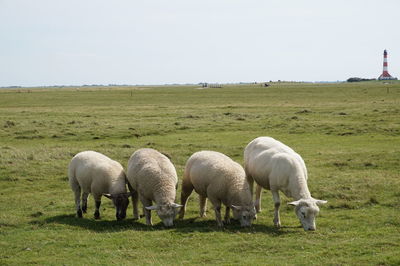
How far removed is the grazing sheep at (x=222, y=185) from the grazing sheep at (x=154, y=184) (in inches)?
27.7

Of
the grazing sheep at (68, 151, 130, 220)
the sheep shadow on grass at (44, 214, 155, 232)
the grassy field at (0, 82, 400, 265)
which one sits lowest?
the sheep shadow on grass at (44, 214, 155, 232)

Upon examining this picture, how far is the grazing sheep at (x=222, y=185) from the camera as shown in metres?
10.9

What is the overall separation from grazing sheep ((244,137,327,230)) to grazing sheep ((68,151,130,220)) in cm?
346

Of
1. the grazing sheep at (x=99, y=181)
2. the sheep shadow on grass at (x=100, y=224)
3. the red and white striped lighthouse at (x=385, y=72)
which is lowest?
the sheep shadow on grass at (x=100, y=224)

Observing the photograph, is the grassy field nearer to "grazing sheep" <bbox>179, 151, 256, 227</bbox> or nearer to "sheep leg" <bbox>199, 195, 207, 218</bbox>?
"sheep leg" <bbox>199, 195, 207, 218</bbox>

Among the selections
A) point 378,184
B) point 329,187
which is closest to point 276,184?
point 329,187

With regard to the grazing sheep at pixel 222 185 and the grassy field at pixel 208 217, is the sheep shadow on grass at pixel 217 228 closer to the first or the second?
the grassy field at pixel 208 217

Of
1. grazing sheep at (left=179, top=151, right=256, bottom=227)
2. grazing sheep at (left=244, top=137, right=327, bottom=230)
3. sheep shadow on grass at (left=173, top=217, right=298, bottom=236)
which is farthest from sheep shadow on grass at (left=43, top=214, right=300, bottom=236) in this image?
grazing sheep at (left=244, top=137, right=327, bottom=230)

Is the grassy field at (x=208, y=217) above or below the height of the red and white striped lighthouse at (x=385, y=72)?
below

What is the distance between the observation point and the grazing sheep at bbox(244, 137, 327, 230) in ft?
33.9

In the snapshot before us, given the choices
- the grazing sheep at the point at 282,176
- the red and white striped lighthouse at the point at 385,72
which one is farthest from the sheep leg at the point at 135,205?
the red and white striped lighthouse at the point at 385,72

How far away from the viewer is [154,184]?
37.6 feet

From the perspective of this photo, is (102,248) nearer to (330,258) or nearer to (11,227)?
(11,227)

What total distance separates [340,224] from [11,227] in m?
7.96
